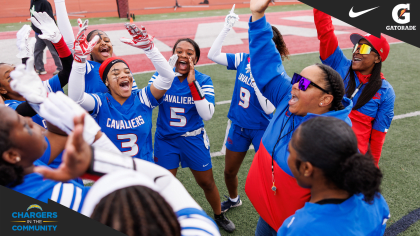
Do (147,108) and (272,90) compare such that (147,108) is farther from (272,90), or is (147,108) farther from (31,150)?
(31,150)

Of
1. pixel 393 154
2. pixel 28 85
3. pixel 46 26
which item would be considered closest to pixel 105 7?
pixel 46 26

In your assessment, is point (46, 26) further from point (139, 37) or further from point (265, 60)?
point (265, 60)

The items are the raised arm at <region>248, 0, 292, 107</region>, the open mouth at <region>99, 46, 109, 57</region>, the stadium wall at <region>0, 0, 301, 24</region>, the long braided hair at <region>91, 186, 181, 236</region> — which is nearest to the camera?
the long braided hair at <region>91, 186, 181, 236</region>

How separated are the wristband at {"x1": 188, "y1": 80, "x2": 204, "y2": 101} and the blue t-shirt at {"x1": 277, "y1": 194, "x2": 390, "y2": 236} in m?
1.82

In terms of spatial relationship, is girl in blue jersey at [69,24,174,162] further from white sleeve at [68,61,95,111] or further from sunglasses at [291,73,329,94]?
sunglasses at [291,73,329,94]

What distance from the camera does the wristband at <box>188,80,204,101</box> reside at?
9.86ft

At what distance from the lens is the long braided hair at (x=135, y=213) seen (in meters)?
0.93

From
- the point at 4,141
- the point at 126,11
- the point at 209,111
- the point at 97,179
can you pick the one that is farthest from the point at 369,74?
the point at 126,11

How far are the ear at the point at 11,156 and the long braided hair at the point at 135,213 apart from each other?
0.54 metres

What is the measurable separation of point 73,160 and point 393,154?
17.1 feet

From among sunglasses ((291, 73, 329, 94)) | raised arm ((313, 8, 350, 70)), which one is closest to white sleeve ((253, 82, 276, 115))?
raised arm ((313, 8, 350, 70))

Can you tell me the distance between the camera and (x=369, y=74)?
3123 millimetres

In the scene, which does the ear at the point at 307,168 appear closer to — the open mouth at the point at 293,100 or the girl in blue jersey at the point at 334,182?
the girl in blue jersey at the point at 334,182

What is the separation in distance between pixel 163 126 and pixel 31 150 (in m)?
1.96
